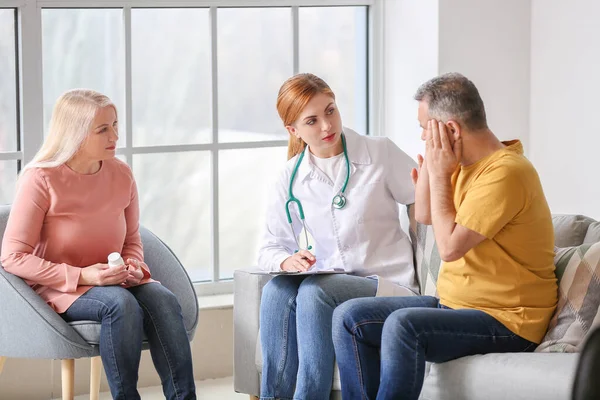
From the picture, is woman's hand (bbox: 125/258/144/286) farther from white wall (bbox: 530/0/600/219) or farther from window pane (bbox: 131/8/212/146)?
white wall (bbox: 530/0/600/219)

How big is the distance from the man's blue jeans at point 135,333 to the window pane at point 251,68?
42.1 inches

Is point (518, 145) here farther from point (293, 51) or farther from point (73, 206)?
point (293, 51)

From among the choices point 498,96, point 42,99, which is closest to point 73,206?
point 42,99

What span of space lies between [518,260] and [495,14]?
159 cm

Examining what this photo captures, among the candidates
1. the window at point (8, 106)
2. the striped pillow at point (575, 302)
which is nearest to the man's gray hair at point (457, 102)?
the striped pillow at point (575, 302)

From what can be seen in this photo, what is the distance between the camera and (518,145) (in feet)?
8.50

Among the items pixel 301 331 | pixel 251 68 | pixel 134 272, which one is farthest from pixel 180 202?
pixel 301 331

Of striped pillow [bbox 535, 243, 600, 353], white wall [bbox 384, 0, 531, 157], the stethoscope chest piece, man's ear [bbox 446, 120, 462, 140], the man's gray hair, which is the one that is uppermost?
white wall [bbox 384, 0, 531, 157]

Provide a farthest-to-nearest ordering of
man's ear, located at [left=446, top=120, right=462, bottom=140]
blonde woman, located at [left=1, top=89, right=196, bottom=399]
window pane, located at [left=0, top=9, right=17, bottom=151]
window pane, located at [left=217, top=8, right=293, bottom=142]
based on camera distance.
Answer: window pane, located at [left=217, top=8, right=293, bottom=142] < window pane, located at [left=0, top=9, right=17, bottom=151] < blonde woman, located at [left=1, top=89, right=196, bottom=399] < man's ear, located at [left=446, top=120, right=462, bottom=140]

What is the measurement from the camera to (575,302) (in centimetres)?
257

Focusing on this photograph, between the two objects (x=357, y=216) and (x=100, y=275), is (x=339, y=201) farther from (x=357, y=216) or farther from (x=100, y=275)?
(x=100, y=275)

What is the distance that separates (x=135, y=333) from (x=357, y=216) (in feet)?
2.49

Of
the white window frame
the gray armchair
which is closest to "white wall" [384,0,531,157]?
the white window frame

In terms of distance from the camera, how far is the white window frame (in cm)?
359
